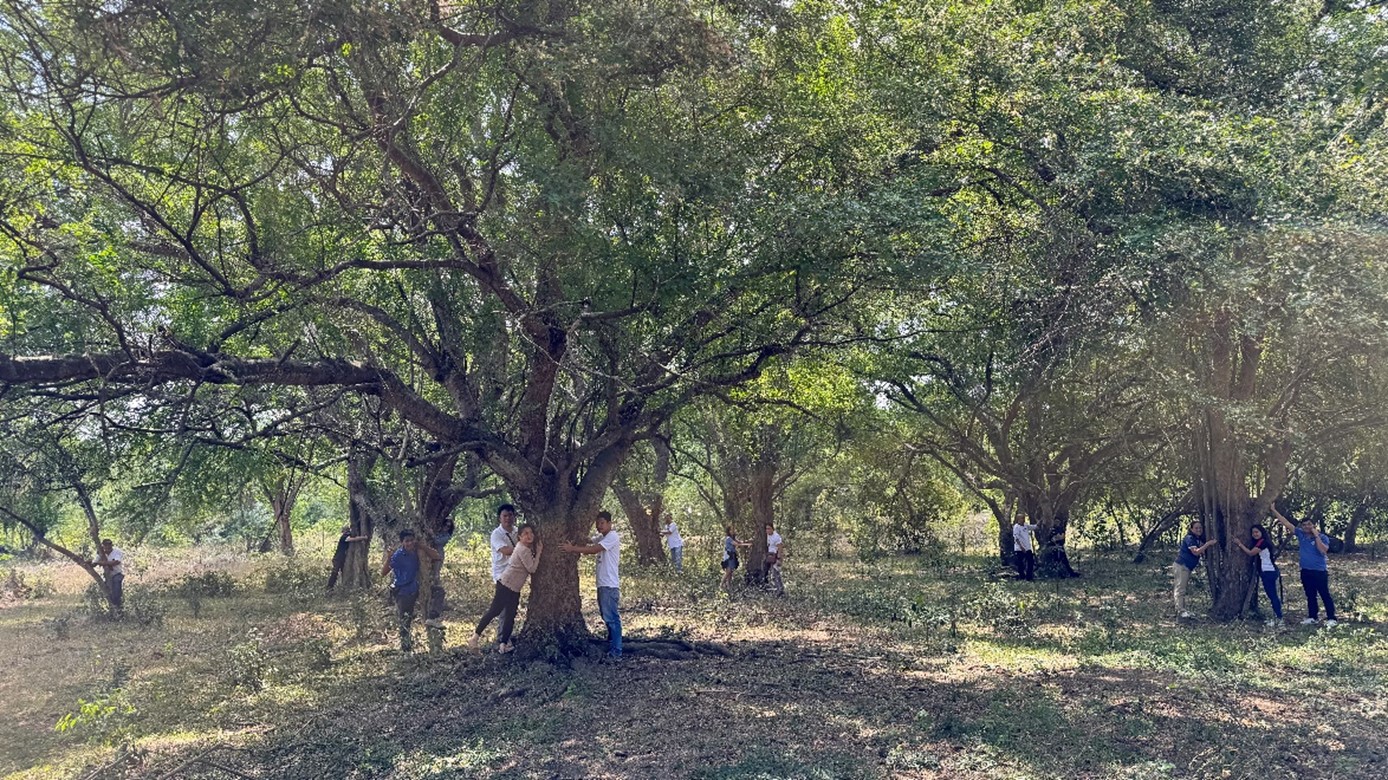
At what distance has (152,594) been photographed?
22734mm

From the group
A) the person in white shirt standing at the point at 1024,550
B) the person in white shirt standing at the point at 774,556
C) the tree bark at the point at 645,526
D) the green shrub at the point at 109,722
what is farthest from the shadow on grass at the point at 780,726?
the tree bark at the point at 645,526

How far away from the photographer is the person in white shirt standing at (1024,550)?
912 inches

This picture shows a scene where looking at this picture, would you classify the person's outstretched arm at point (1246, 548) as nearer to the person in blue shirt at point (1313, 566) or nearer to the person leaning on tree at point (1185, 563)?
the person in blue shirt at point (1313, 566)

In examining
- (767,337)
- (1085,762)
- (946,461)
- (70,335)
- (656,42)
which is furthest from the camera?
(946,461)

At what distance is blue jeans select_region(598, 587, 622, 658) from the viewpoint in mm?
11711

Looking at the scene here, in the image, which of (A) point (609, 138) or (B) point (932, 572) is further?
(B) point (932, 572)

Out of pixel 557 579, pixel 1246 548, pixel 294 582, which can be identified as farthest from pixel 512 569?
pixel 294 582

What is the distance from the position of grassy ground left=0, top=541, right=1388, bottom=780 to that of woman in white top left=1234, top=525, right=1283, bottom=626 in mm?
488

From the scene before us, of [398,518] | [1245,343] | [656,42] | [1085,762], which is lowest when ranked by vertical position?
[1085,762]

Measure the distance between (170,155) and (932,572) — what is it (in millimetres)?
19898

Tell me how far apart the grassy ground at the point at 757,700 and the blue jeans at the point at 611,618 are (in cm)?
32

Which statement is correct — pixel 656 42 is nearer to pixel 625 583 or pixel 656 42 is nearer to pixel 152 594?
pixel 625 583

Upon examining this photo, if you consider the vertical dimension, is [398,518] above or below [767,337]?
below

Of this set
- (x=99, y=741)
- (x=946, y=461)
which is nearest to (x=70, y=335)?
(x=99, y=741)
